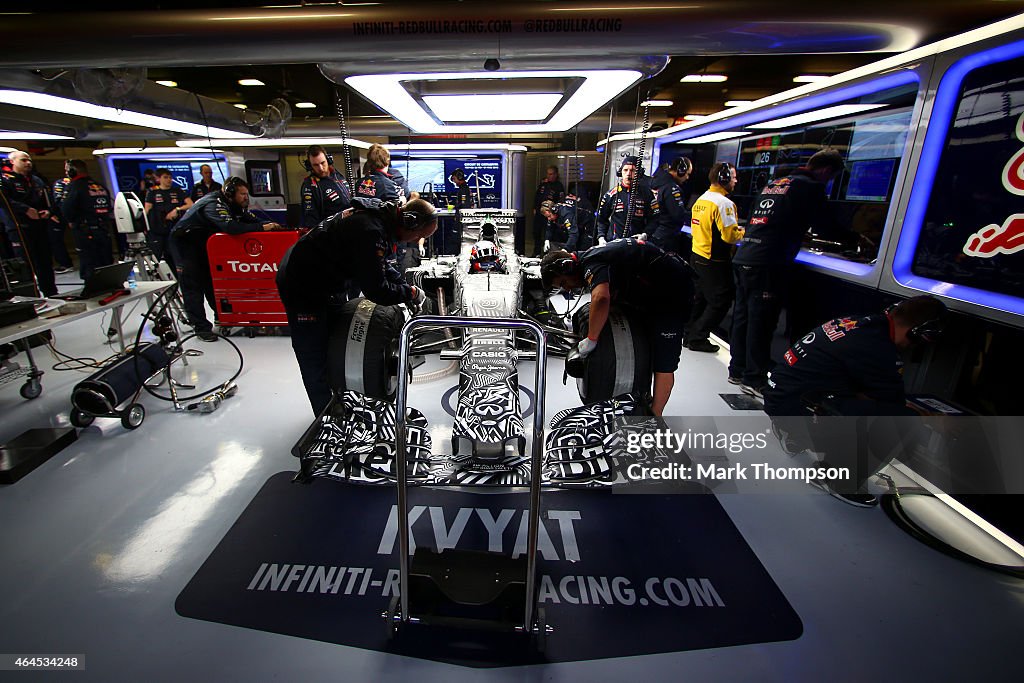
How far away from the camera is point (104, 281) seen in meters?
3.95

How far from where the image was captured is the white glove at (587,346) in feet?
9.46

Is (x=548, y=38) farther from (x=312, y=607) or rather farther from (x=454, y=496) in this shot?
(x=312, y=607)

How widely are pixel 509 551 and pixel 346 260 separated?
77.2 inches

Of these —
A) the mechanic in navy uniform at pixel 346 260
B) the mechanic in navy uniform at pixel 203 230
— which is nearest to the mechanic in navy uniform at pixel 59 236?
the mechanic in navy uniform at pixel 203 230

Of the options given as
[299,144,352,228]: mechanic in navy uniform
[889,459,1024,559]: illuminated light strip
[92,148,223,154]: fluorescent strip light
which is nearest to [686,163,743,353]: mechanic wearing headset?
[889,459,1024,559]: illuminated light strip

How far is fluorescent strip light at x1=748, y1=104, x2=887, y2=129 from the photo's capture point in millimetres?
3720

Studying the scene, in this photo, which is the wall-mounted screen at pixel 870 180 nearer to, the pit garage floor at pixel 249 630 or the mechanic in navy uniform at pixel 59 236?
the pit garage floor at pixel 249 630

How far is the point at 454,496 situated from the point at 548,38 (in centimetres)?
266

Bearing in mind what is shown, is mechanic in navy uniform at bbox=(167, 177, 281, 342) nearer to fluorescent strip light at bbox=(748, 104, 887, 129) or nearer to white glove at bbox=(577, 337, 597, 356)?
white glove at bbox=(577, 337, 597, 356)

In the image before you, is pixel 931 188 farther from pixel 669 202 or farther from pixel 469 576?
pixel 469 576

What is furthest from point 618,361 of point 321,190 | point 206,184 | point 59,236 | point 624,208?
point 59,236

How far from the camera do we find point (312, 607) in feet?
6.64

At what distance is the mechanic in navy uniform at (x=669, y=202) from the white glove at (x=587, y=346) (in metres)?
3.00

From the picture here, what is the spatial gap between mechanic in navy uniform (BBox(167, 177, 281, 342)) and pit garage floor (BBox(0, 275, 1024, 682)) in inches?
88.8
